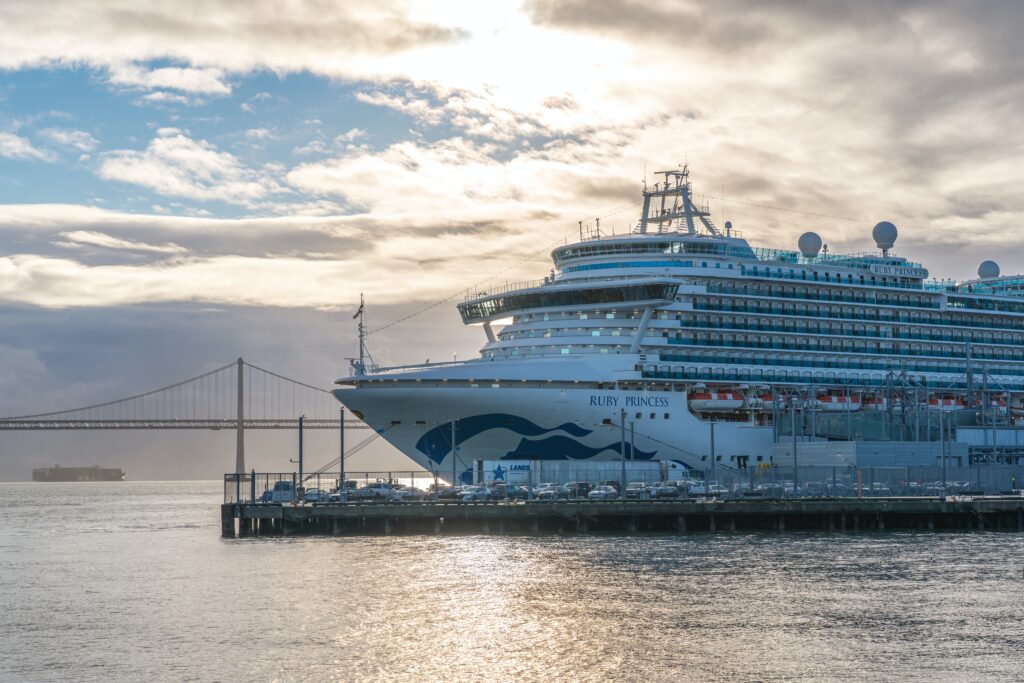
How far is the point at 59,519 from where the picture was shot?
110000 mm

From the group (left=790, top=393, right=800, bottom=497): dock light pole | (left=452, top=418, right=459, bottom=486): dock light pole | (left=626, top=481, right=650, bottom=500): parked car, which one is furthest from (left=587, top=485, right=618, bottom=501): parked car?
(left=790, top=393, right=800, bottom=497): dock light pole

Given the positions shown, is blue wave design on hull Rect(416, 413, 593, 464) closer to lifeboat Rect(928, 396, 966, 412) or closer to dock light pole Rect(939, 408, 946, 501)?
dock light pole Rect(939, 408, 946, 501)

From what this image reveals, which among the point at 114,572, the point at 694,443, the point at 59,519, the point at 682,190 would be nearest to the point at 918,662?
the point at 114,572

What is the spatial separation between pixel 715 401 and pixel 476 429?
14257mm

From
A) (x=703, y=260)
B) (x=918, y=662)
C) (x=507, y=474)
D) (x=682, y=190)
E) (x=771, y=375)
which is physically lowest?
(x=918, y=662)

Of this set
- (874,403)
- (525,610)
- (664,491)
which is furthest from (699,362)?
(525,610)

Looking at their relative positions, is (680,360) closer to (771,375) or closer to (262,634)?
(771,375)

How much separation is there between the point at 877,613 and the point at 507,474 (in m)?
32.8

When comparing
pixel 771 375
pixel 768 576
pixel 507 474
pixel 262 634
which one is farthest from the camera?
pixel 771 375

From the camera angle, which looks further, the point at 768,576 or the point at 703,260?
the point at 703,260

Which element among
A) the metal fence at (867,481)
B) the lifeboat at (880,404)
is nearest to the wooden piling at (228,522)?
the metal fence at (867,481)

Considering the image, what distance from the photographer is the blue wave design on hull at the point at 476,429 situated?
68312 mm

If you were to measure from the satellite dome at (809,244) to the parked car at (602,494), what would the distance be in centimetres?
2701

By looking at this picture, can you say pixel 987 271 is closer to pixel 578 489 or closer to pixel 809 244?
pixel 809 244
